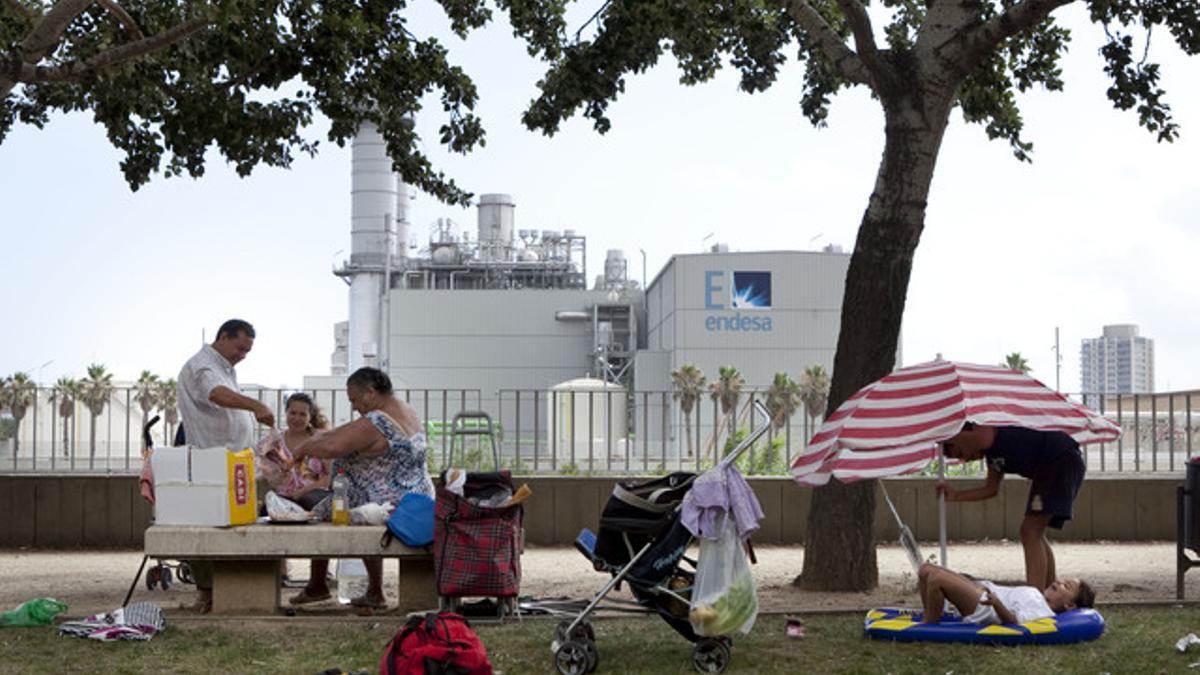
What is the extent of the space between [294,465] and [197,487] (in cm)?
131

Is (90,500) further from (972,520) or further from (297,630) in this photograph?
(972,520)

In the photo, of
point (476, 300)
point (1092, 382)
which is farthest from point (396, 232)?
point (1092, 382)

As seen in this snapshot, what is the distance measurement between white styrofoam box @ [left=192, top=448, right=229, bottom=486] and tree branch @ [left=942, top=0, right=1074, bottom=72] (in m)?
5.58

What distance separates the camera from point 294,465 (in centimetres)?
1092

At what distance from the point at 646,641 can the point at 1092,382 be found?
6406 inches

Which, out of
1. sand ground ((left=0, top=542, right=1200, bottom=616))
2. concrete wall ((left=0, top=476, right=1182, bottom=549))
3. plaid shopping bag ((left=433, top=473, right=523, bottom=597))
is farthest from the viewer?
concrete wall ((left=0, top=476, right=1182, bottom=549))

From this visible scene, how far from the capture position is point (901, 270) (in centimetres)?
1111

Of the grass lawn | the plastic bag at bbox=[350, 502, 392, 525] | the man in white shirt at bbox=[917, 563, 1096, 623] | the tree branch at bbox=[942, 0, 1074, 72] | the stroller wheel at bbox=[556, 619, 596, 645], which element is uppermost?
the tree branch at bbox=[942, 0, 1074, 72]

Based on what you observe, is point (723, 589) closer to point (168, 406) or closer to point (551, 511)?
point (551, 511)

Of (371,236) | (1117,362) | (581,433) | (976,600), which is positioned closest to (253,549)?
(976,600)

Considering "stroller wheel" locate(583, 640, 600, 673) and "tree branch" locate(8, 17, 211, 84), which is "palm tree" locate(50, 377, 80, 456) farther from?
"stroller wheel" locate(583, 640, 600, 673)

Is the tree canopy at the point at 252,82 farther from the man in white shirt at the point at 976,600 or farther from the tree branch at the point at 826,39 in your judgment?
the man in white shirt at the point at 976,600

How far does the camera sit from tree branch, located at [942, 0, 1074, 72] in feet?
35.5

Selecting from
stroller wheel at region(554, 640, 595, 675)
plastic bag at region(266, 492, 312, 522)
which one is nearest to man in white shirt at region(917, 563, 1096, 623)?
stroller wheel at region(554, 640, 595, 675)
